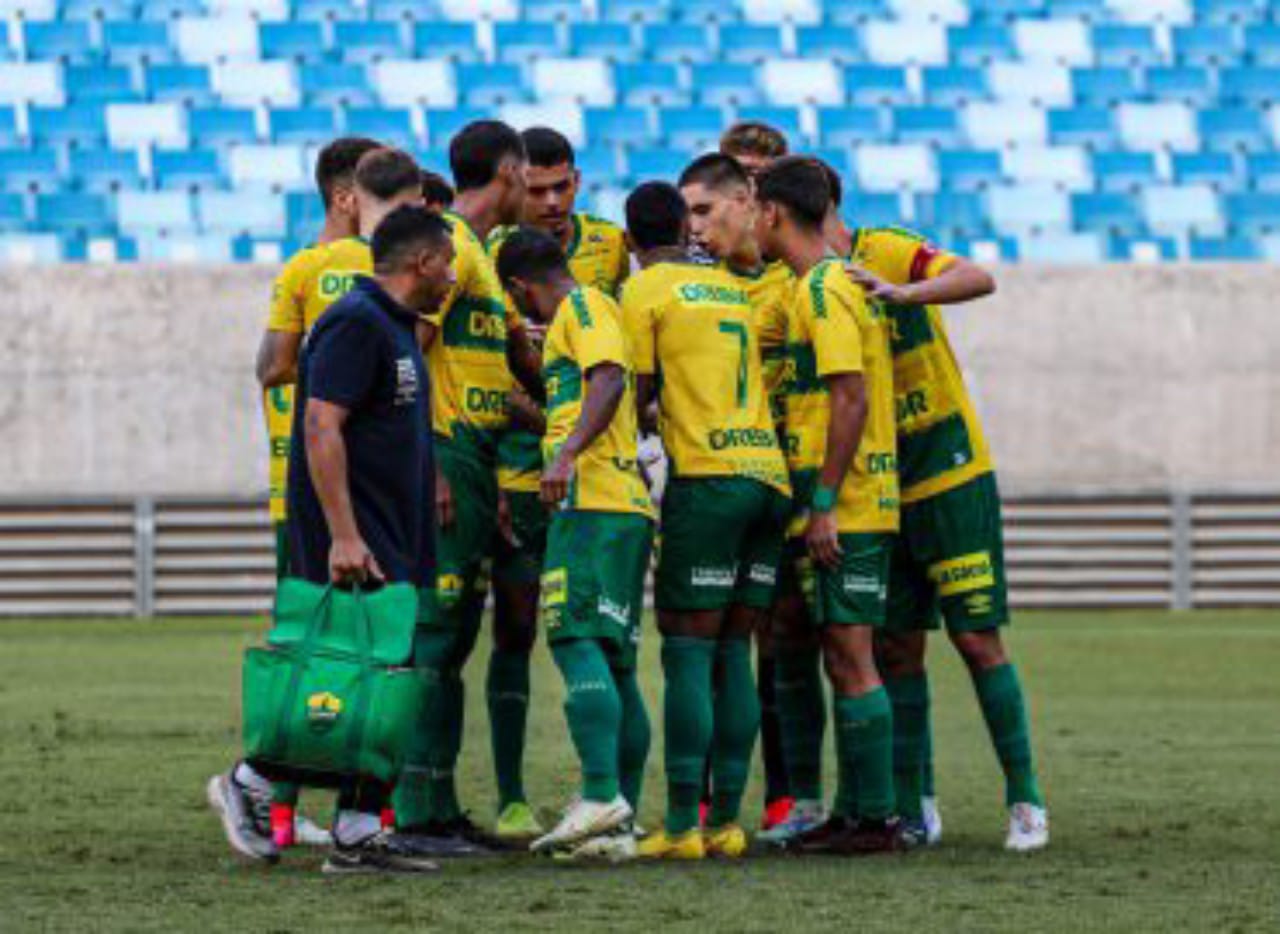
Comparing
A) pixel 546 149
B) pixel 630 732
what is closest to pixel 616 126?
pixel 546 149

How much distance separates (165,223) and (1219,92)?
9.34 metres

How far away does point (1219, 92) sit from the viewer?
1041 inches

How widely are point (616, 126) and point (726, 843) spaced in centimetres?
1716

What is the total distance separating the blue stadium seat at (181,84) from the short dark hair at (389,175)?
1703 centimetres

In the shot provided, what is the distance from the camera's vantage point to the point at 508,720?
888cm

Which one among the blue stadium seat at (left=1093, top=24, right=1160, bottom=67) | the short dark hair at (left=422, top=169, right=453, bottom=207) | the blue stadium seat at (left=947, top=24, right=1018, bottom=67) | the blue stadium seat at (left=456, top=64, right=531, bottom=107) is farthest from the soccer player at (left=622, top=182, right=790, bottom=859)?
the blue stadium seat at (left=1093, top=24, right=1160, bottom=67)

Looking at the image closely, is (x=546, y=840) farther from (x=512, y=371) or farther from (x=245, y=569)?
(x=245, y=569)

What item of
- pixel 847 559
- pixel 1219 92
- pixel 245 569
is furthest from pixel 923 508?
pixel 1219 92

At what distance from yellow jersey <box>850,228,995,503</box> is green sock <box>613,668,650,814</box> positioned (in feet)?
3.32

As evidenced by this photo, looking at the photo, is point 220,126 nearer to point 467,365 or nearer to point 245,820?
point 467,365

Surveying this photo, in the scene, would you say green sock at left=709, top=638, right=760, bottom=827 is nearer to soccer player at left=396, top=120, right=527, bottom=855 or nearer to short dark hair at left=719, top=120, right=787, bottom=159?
soccer player at left=396, top=120, right=527, bottom=855

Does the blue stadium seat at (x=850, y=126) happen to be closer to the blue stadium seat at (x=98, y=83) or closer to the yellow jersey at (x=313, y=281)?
the blue stadium seat at (x=98, y=83)

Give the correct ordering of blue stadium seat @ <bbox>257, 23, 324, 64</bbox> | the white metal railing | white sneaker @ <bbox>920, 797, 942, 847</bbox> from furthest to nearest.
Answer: blue stadium seat @ <bbox>257, 23, 324, 64</bbox>
the white metal railing
white sneaker @ <bbox>920, 797, 942, 847</bbox>

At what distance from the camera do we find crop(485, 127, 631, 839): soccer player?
869 centimetres
